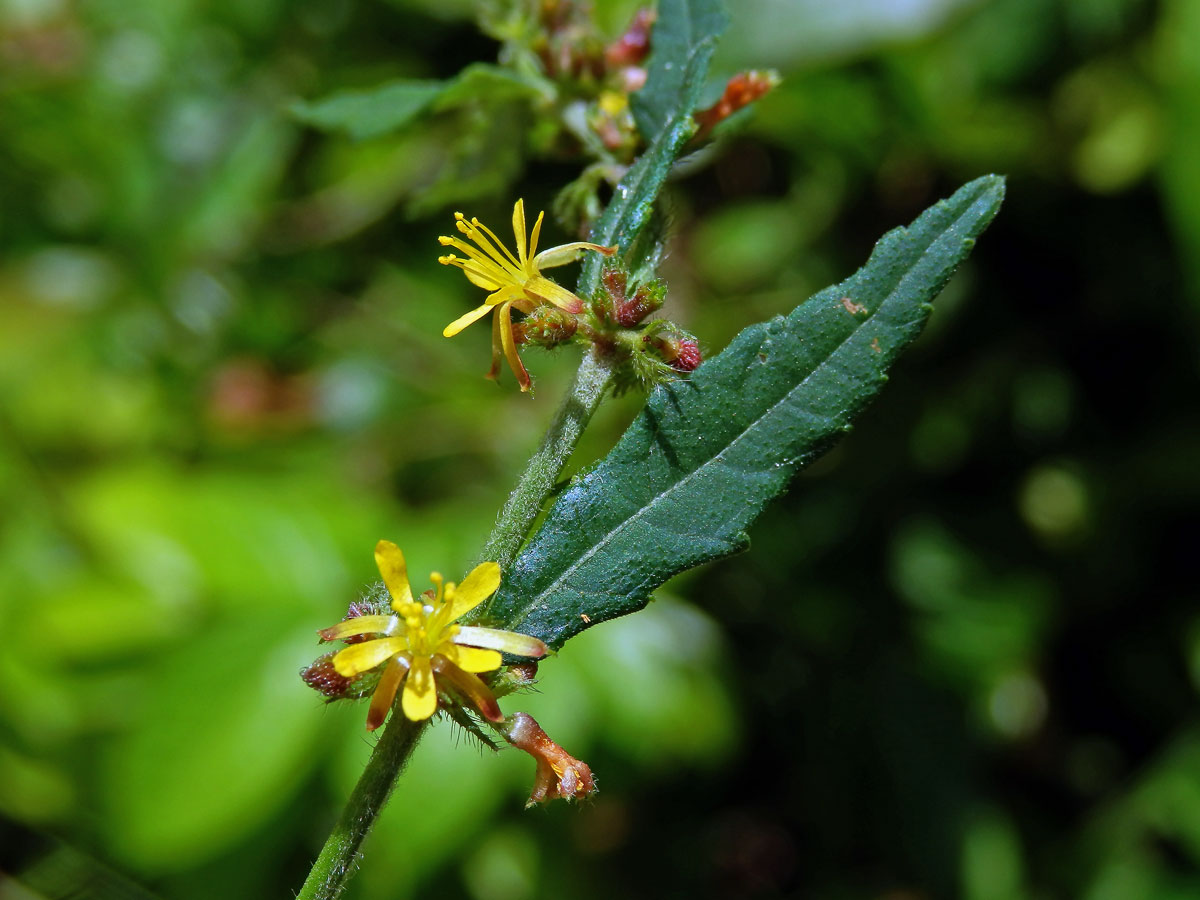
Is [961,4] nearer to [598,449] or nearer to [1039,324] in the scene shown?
[1039,324]

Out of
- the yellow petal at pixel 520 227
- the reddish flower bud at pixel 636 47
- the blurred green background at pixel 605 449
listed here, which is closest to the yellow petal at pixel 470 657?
the yellow petal at pixel 520 227

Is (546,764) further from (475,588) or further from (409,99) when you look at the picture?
(409,99)

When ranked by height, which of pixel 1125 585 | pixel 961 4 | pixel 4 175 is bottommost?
pixel 1125 585

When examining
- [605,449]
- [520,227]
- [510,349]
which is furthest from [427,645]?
[605,449]

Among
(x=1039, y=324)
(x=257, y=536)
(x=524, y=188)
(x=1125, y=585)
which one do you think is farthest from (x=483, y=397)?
(x=1125, y=585)

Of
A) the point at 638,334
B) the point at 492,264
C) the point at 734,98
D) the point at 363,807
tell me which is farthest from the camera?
the point at 734,98

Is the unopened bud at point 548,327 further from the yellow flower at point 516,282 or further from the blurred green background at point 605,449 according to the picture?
the blurred green background at point 605,449
